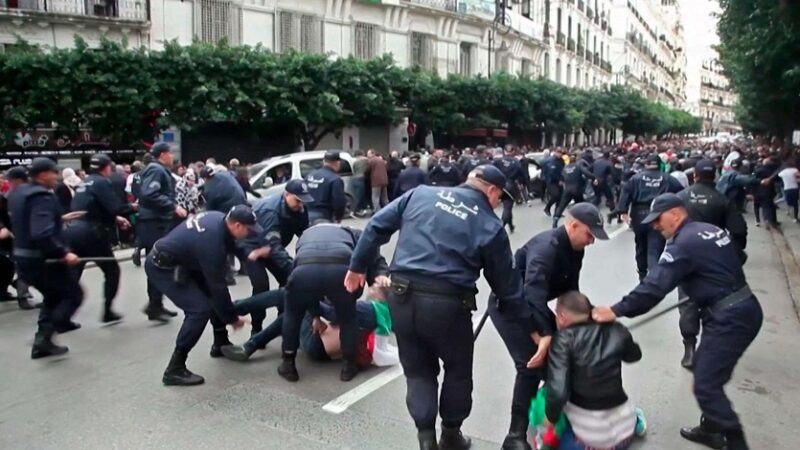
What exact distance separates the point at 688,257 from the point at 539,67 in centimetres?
4231

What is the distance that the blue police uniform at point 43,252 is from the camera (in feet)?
21.4

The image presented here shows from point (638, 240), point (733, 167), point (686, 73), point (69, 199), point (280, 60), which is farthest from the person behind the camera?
point (686, 73)

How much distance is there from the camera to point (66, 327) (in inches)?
284

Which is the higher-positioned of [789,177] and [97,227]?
[789,177]

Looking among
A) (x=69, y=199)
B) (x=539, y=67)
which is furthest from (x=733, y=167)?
(x=539, y=67)

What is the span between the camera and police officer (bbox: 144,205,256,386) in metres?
5.74

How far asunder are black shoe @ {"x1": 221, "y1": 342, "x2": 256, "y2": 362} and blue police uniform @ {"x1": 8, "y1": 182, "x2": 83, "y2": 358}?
1512 millimetres

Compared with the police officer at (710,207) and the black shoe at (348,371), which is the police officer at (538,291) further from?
the police officer at (710,207)

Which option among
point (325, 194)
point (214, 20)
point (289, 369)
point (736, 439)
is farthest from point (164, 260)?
point (214, 20)

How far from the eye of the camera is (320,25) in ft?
88.3

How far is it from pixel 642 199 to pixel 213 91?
1257 cm

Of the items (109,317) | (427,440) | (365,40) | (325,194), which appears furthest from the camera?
(365,40)

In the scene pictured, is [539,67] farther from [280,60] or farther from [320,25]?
[280,60]

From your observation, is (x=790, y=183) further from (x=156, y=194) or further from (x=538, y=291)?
(x=538, y=291)
